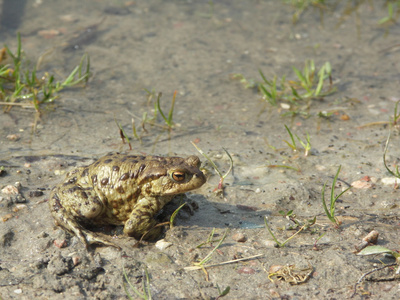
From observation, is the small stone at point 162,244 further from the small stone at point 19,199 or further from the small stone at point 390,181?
the small stone at point 390,181

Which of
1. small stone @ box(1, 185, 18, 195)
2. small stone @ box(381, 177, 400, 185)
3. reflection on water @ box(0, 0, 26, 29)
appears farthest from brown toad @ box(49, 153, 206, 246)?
reflection on water @ box(0, 0, 26, 29)

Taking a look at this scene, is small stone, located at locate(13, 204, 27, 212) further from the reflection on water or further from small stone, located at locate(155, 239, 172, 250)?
the reflection on water

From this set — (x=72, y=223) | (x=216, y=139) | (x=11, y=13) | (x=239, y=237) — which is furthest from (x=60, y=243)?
(x=11, y=13)

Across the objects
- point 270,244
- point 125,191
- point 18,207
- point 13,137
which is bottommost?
point 13,137

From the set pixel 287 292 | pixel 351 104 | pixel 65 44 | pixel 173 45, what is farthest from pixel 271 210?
pixel 65 44

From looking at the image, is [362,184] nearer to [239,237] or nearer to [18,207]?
[239,237]

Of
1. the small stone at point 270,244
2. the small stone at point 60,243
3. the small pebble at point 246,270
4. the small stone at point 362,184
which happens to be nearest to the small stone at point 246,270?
the small pebble at point 246,270
